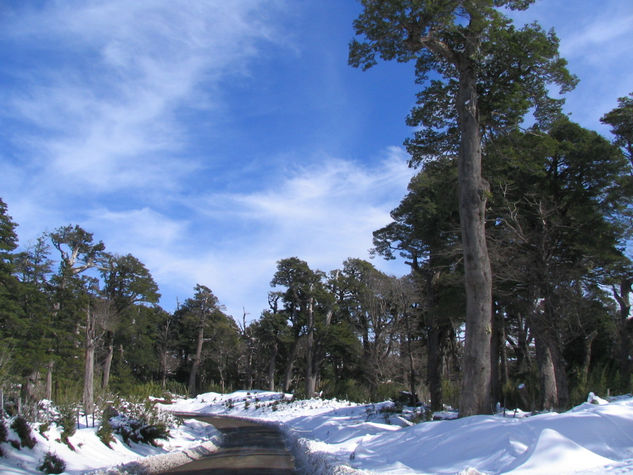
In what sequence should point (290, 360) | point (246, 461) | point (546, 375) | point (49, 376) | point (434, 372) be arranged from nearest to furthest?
point (246, 461) < point (546, 375) < point (434, 372) < point (49, 376) < point (290, 360)

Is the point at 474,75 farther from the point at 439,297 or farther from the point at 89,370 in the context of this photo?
the point at 89,370

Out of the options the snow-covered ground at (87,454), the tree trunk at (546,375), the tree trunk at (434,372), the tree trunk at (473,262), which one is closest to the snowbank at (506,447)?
the tree trunk at (473,262)

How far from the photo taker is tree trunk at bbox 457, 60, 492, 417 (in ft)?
28.3

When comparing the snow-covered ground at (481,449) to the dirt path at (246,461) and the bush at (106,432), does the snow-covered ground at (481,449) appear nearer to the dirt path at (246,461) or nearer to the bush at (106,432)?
the bush at (106,432)

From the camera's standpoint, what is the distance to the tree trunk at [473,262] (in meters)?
8.62

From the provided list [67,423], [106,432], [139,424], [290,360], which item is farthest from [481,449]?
[290,360]

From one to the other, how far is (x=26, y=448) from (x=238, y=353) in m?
42.7

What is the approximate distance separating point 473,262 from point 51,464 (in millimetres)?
8092

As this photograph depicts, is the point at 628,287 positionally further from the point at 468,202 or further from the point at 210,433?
the point at 210,433

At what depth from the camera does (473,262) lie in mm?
9141

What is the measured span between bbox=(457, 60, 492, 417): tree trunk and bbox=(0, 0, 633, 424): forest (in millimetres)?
26

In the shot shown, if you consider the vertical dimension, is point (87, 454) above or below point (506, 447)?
below

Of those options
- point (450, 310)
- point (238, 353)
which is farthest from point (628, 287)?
point (238, 353)

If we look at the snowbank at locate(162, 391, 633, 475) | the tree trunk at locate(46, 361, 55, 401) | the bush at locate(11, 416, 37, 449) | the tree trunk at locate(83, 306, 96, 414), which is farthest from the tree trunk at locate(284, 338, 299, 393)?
the bush at locate(11, 416, 37, 449)
